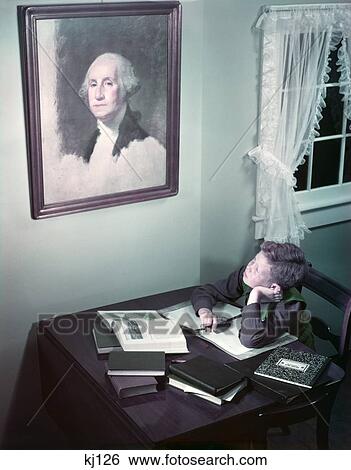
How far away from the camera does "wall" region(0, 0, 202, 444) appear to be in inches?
109

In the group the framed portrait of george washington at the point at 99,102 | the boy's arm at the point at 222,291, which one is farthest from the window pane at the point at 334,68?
the boy's arm at the point at 222,291

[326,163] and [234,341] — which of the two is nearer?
[234,341]

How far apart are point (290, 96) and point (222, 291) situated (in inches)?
35.9

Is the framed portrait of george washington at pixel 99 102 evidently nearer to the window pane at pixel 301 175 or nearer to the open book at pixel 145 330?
the open book at pixel 145 330

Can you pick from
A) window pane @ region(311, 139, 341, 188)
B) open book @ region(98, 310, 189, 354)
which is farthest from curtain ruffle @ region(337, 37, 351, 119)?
open book @ region(98, 310, 189, 354)

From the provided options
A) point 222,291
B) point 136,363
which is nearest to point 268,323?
point 222,291

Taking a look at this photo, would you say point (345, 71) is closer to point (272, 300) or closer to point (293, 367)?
point (272, 300)

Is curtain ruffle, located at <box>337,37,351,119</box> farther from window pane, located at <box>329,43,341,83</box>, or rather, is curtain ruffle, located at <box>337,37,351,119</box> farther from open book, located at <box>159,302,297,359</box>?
open book, located at <box>159,302,297,359</box>

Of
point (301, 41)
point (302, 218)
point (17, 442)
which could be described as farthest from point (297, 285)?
point (17, 442)

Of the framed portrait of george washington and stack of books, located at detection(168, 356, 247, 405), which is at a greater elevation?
the framed portrait of george washington
